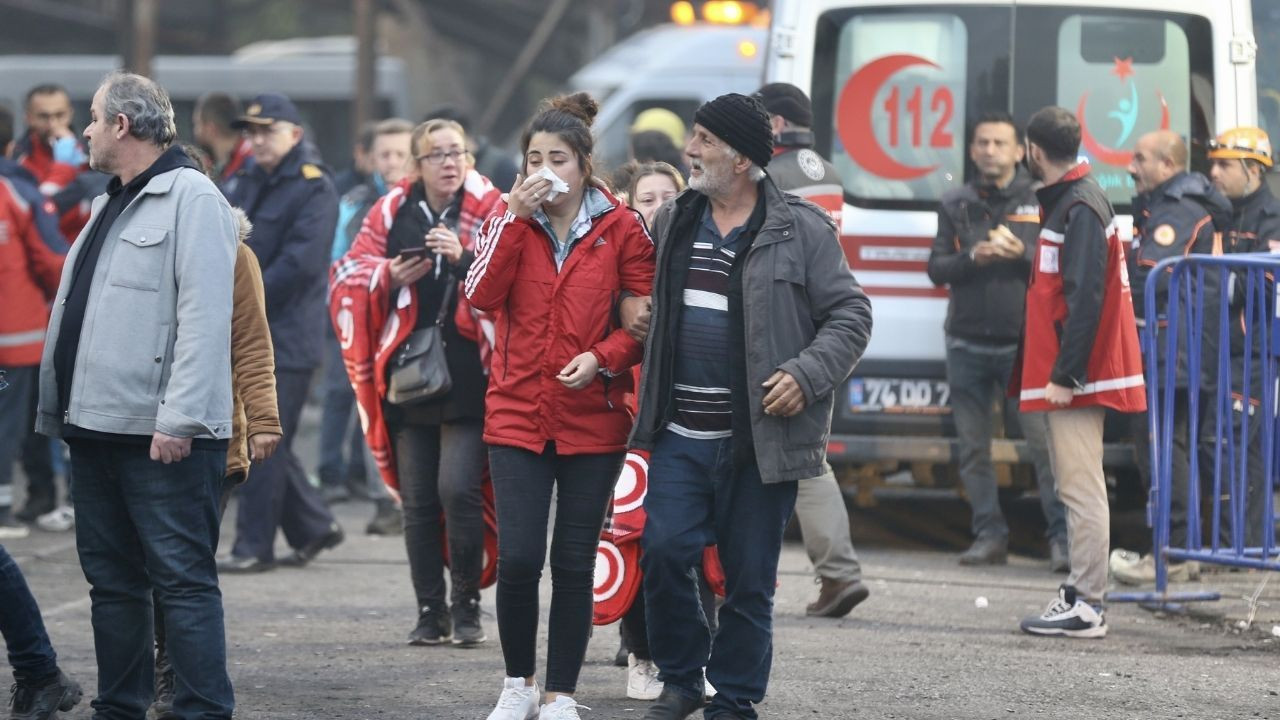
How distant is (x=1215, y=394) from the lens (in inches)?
333

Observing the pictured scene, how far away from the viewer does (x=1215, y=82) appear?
9.06m

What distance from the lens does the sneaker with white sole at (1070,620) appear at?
23.6ft

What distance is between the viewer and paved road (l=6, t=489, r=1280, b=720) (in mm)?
6000

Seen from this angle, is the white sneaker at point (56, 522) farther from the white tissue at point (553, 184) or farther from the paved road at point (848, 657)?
the white tissue at point (553, 184)

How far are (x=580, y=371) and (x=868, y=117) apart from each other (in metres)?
4.21

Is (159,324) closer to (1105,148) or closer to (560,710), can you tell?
(560,710)

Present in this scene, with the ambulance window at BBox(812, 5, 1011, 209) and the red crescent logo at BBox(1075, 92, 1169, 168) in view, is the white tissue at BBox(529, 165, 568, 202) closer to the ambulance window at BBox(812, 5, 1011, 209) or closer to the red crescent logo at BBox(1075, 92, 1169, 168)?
the ambulance window at BBox(812, 5, 1011, 209)

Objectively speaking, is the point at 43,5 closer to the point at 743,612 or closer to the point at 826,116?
the point at 826,116

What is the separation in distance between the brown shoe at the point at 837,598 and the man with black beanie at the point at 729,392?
2102 mm

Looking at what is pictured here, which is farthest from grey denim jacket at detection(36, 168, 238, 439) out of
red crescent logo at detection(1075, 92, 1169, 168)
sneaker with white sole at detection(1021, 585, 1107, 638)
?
red crescent logo at detection(1075, 92, 1169, 168)

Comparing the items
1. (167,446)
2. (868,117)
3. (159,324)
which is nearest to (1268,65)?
(868,117)

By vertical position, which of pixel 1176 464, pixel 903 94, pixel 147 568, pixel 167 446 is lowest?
pixel 147 568

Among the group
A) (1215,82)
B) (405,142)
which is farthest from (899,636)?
(405,142)

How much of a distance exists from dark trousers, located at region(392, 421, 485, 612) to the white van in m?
8.86
